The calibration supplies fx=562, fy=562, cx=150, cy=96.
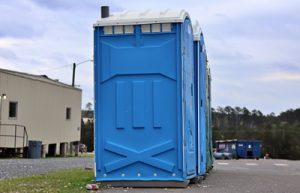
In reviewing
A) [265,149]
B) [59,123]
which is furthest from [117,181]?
[265,149]

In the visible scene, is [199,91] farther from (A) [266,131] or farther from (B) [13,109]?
(A) [266,131]

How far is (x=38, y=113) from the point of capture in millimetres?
36438

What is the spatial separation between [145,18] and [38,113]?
27.1 metres

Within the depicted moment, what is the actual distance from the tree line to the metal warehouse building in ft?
147

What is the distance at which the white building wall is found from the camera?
32500mm

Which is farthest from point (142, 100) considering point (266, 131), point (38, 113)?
point (266, 131)

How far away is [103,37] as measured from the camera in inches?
416

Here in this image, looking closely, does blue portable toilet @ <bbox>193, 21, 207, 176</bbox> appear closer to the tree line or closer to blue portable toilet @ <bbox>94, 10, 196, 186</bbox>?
blue portable toilet @ <bbox>94, 10, 196, 186</bbox>

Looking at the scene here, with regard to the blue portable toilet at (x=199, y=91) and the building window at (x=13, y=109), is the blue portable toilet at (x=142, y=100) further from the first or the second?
the building window at (x=13, y=109)

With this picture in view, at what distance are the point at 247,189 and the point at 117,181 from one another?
2343mm

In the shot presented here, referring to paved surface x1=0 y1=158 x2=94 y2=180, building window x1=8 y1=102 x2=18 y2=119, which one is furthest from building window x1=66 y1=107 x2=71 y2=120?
paved surface x1=0 y1=158 x2=94 y2=180

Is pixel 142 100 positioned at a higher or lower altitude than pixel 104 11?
lower

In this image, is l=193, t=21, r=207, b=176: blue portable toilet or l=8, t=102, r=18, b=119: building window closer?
l=193, t=21, r=207, b=176: blue portable toilet

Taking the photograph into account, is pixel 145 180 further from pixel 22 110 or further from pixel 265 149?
pixel 265 149
